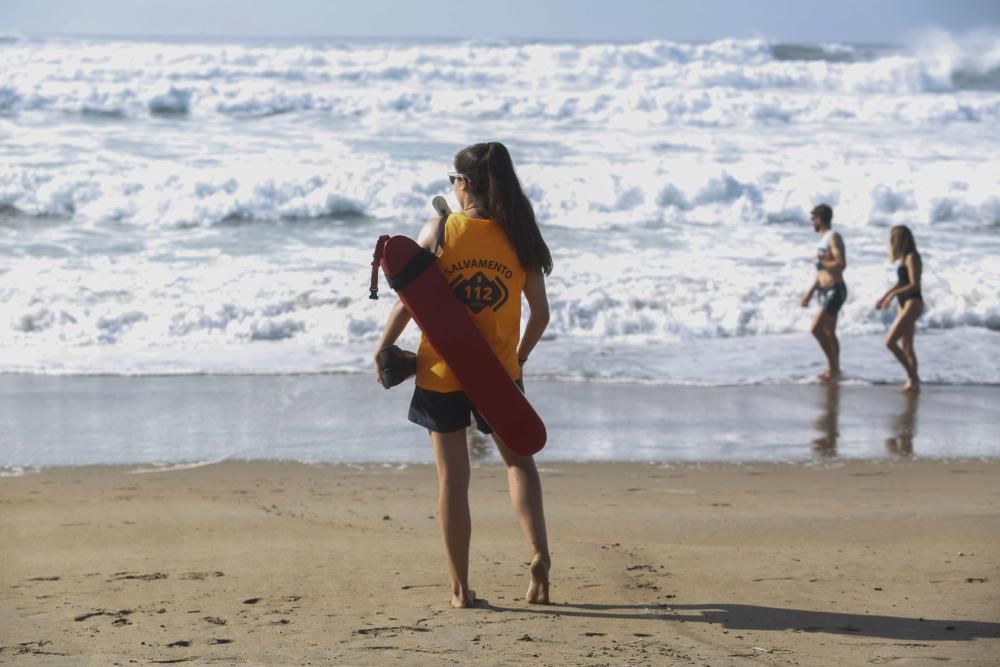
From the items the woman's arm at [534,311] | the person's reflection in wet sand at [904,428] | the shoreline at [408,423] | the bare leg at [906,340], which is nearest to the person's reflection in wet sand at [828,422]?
the shoreline at [408,423]

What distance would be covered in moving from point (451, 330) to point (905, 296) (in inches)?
261

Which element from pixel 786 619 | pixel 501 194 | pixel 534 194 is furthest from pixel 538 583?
pixel 534 194

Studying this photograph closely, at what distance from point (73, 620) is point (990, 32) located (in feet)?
127

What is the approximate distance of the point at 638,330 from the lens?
38.5 ft

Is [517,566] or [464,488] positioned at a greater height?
[464,488]

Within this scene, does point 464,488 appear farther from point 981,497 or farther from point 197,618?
point 981,497

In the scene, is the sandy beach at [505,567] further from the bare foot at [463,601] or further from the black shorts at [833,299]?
the black shorts at [833,299]

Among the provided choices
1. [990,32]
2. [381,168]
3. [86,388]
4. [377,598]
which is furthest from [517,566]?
[990,32]

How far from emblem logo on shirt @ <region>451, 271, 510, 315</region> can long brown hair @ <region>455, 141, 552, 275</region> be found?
0.12 m

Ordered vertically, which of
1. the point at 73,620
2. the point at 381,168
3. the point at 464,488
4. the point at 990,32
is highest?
the point at 990,32

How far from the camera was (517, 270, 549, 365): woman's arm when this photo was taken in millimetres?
4176

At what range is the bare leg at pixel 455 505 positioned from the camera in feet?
13.7

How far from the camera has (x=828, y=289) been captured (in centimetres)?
1007

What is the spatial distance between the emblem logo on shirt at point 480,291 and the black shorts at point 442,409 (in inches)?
11.3
